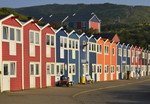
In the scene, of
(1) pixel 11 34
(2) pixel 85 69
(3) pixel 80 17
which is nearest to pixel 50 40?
(1) pixel 11 34

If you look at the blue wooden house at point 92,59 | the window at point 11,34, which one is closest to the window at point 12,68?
the window at point 11,34

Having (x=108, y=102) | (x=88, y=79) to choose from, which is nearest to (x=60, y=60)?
(x=88, y=79)

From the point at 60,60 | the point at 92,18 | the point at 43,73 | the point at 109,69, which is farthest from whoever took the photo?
the point at 92,18

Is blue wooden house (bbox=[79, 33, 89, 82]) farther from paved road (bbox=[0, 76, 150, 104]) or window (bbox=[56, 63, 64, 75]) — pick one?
paved road (bbox=[0, 76, 150, 104])

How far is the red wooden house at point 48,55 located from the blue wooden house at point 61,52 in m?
1.06

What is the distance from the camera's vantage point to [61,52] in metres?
41.7

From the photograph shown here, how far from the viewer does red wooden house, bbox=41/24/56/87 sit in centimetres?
3706

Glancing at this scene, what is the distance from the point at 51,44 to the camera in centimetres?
3925

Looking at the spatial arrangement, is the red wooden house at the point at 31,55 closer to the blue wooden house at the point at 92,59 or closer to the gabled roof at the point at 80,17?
the blue wooden house at the point at 92,59

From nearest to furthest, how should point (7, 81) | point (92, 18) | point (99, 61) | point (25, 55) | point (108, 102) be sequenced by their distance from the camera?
point (108, 102) → point (7, 81) → point (25, 55) → point (99, 61) → point (92, 18)

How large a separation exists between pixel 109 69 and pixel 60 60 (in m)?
19.3

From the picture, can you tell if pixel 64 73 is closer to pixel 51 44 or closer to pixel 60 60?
pixel 60 60

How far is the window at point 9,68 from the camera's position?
30284 millimetres

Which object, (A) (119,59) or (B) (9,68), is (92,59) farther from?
(B) (9,68)
